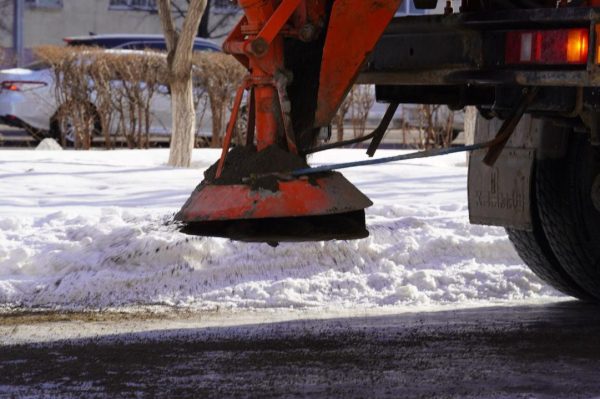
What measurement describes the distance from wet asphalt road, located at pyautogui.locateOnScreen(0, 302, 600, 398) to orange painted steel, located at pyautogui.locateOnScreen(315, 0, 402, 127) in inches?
40.8

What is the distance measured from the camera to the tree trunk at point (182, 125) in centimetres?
1345

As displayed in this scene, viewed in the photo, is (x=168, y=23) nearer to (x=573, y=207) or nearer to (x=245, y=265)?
(x=245, y=265)

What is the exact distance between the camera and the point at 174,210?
29.5ft

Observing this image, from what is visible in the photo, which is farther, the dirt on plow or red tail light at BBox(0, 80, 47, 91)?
red tail light at BBox(0, 80, 47, 91)

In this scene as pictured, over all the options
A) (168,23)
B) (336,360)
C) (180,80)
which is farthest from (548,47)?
(180,80)

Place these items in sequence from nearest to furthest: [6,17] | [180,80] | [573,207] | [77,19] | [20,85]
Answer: [573,207] < [180,80] < [20,85] < [6,17] < [77,19]

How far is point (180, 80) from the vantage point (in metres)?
13.4

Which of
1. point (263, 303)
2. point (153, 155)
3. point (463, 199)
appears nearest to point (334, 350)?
point (263, 303)

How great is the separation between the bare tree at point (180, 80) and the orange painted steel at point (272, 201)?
803cm

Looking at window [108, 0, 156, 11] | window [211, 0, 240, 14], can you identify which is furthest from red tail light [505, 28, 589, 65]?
window [108, 0, 156, 11]

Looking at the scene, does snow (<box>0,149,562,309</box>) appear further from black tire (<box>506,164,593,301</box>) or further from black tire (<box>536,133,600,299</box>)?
black tire (<box>536,133,600,299</box>)

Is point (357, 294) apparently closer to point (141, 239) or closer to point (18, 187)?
point (141, 239)

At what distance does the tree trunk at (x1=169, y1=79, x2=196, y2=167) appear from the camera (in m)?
13.4

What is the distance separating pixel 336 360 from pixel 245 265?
2412 millimetres
